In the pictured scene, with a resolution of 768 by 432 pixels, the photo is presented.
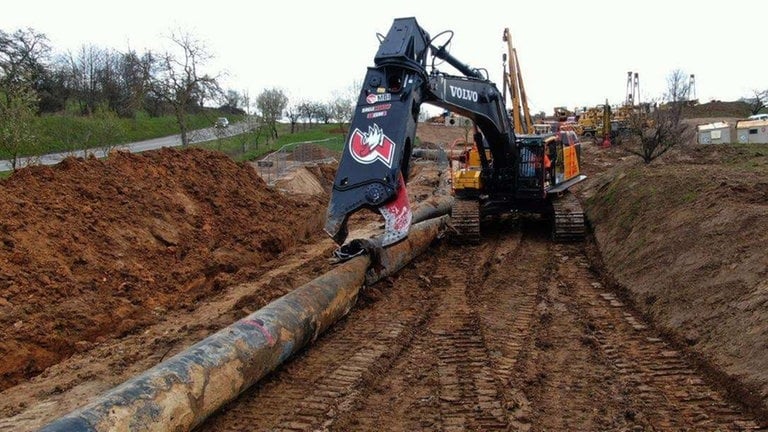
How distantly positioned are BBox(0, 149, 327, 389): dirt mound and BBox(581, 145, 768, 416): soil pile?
5938 millimetres

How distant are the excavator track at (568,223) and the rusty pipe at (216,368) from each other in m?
5.92

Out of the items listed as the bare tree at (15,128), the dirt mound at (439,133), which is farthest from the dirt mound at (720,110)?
the bare tree at (15,128)

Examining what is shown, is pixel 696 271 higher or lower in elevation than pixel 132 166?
lower

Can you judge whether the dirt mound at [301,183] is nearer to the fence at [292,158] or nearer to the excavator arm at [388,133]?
the fence at [292,158]

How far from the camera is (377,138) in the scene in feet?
22.2

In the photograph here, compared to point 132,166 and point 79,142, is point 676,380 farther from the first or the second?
point 79,142

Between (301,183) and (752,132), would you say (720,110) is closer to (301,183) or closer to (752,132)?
(752,132)

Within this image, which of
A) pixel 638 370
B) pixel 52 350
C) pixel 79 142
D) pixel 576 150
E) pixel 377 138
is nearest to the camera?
pixel 638 370

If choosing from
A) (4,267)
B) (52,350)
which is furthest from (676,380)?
(4,267)

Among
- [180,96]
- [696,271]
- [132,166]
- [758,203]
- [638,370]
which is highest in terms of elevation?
[180,96]

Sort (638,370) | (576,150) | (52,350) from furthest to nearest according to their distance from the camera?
(576,150)
(52,350)
(638,370)

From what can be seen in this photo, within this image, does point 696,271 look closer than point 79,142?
Yes

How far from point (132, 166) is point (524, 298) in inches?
319

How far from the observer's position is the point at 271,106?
149ft
